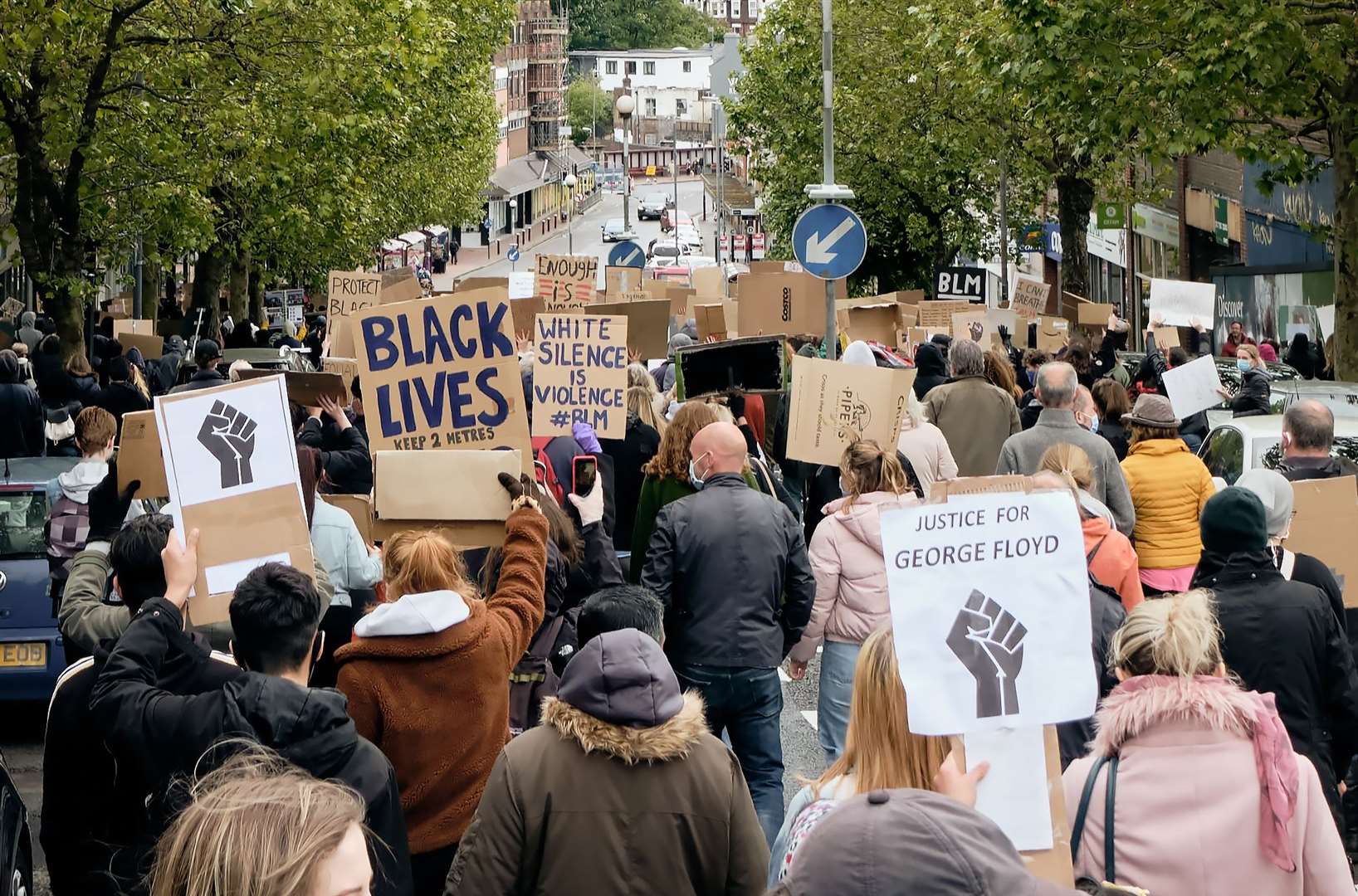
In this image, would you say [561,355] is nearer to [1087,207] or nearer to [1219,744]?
[1219,744]

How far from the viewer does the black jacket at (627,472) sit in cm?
1062

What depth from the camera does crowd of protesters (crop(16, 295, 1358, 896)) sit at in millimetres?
2943

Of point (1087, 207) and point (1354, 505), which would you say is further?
point (1087, 207)

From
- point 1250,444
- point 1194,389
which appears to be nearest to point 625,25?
point 1194,389

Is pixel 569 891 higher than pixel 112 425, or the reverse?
pixel 112 425

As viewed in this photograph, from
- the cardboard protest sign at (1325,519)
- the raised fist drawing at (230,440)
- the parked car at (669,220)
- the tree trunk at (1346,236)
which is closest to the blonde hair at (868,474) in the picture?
the cardboard protest sign at (1325,519)

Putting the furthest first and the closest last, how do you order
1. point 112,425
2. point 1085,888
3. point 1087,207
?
point 1087,207, point 112,425, point 1085,888

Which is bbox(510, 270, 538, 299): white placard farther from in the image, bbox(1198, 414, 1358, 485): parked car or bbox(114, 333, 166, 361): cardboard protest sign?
bbox(1198, 414, 1358, 485): parked car

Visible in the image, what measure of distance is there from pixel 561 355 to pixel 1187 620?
6.91 m

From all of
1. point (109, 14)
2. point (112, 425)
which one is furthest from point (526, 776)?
point (109, 14)

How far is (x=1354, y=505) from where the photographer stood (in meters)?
7.72

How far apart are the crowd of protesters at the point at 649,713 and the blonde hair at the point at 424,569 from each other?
0.01 m

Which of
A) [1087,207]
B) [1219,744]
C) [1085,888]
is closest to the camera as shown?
[1085,888]

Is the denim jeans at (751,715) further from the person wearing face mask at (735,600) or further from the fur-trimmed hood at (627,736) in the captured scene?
the fur-trimmed hood at (627,736)
